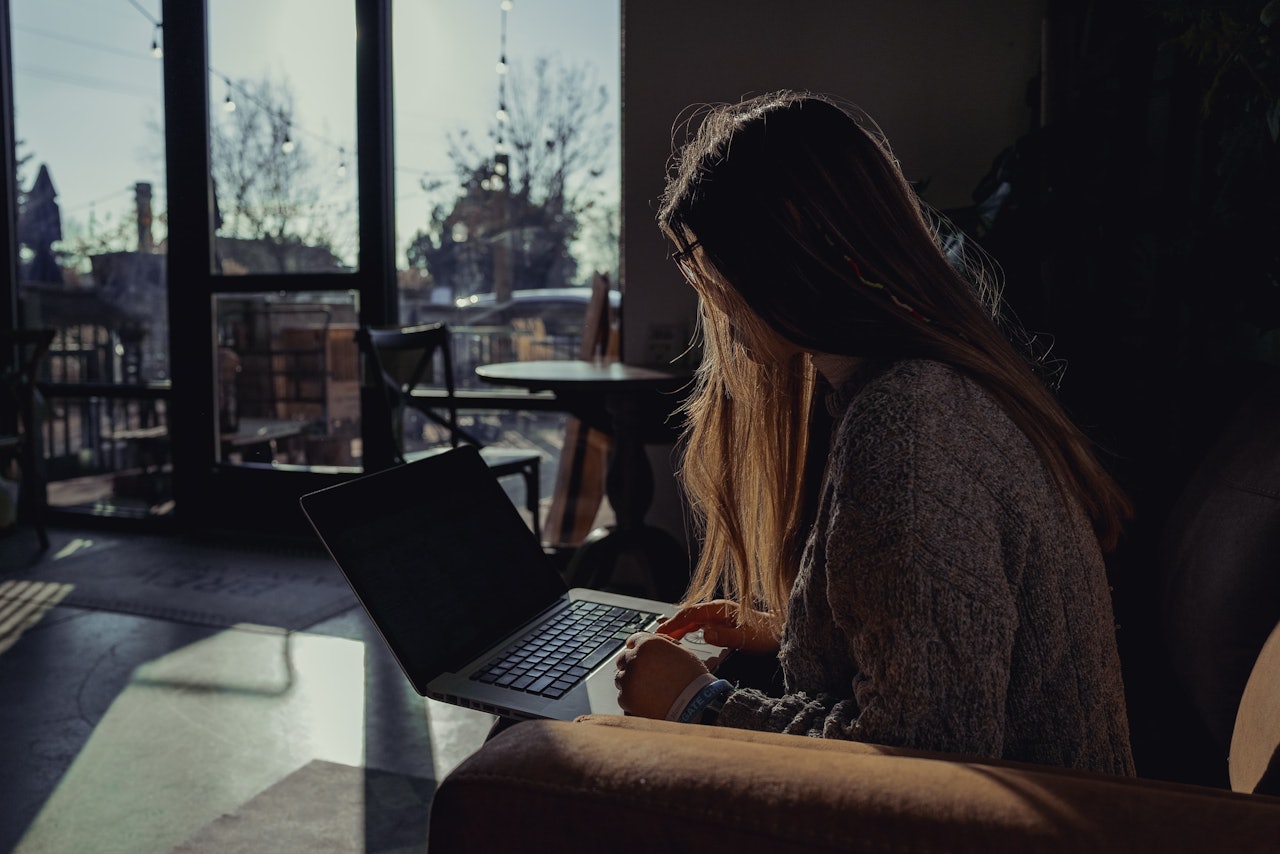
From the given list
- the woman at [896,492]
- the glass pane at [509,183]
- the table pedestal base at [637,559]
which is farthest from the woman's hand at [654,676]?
the glass pane at [509,183]

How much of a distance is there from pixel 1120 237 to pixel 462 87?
277 centimetres

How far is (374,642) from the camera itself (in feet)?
9.71

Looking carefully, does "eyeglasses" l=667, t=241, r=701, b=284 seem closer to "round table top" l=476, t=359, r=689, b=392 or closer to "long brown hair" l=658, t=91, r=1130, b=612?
"long brown hair" l=658, t=91, r=1130, b=612

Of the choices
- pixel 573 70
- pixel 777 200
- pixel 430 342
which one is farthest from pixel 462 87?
pixel 777 200

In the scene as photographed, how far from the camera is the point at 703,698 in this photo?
2.88ft

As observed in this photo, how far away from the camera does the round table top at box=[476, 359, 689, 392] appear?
255 cm

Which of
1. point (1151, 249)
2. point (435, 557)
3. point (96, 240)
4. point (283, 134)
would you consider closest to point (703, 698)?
point (435, 557)

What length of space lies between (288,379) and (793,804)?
406 cm

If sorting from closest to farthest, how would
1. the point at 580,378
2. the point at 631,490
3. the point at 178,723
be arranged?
the point at 178,723
the point at 580,378
the point at 631,490

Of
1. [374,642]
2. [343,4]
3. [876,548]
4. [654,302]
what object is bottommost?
[374,642]

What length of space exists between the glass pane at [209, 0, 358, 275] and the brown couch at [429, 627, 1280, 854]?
373 centimetres

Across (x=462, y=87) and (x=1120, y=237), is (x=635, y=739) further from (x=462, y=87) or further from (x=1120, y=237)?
(x=462, y=87)

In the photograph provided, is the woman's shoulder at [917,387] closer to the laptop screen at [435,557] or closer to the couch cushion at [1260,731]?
the couch cushion at [1260,731]

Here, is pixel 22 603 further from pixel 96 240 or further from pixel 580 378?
pixel 580 378
